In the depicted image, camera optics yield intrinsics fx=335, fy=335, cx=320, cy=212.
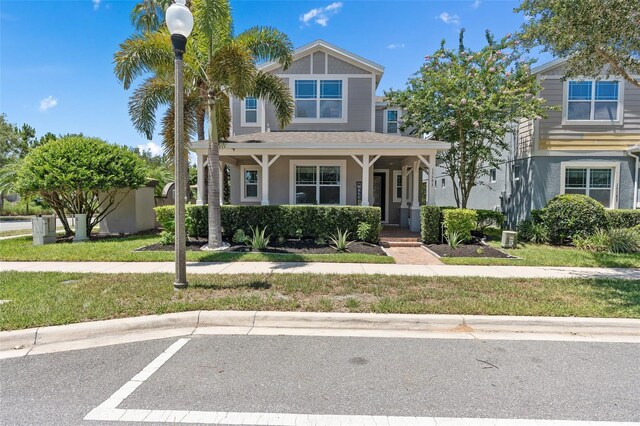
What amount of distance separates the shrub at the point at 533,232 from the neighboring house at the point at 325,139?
3.61 m

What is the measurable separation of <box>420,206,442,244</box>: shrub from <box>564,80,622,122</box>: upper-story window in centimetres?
723

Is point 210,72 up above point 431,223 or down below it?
above

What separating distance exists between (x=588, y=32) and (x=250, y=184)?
37.3ft

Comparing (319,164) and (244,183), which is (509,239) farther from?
(244,183)

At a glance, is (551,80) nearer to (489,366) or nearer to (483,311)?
(483,311)

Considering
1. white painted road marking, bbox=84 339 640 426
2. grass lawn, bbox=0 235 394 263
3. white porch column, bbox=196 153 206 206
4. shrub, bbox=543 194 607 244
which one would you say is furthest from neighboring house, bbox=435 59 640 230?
white painted road marking, bbox=84 339 640 426

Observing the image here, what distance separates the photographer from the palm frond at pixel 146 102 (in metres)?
10.1

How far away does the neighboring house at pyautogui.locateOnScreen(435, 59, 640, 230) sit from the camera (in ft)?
42.8

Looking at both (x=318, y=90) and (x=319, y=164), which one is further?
(x=318, y=90)

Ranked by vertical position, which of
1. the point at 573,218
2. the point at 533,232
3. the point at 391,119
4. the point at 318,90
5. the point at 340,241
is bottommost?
the point at 340,241

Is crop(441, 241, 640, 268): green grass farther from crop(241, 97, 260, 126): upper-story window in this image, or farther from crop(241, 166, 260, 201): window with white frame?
crop(241, 97, 260, 126): upper-story window

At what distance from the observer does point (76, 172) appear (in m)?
10.8

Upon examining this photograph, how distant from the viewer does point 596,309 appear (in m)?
5.16

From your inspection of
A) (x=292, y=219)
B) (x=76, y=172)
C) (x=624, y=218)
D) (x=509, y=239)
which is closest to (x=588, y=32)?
→ (x=509, y=239)
